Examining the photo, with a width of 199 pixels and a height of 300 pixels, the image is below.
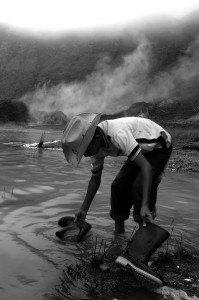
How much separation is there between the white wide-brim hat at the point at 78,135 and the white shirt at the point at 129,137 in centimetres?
11

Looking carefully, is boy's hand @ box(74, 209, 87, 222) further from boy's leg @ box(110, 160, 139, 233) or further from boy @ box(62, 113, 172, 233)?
boy's leg @ box(110, 160, 139, 233)

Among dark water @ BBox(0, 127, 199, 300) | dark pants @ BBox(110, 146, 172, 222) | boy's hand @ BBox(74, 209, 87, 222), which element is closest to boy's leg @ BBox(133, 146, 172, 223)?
dark pants @ BBox(110, 146, 172, 222)

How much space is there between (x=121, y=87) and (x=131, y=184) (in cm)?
6228

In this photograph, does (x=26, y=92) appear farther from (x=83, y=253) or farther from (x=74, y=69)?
(x=83, y=253)

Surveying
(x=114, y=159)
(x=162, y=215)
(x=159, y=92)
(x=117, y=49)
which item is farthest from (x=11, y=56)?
(x=162, y=215)

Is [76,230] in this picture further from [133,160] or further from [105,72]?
[105,72]

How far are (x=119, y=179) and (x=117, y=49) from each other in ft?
251

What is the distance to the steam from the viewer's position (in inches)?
2354

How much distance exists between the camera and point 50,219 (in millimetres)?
5211

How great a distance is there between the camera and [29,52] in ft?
283

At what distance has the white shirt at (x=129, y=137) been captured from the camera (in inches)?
141

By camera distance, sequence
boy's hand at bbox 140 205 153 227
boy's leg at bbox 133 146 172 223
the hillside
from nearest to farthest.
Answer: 1. boy's hand at bbox 140 205 153 227
2. boy's leg at bbox 133 146 172 223
3. the hillside

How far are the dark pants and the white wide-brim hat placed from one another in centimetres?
65

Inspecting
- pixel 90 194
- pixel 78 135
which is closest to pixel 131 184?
pixel 90 194
